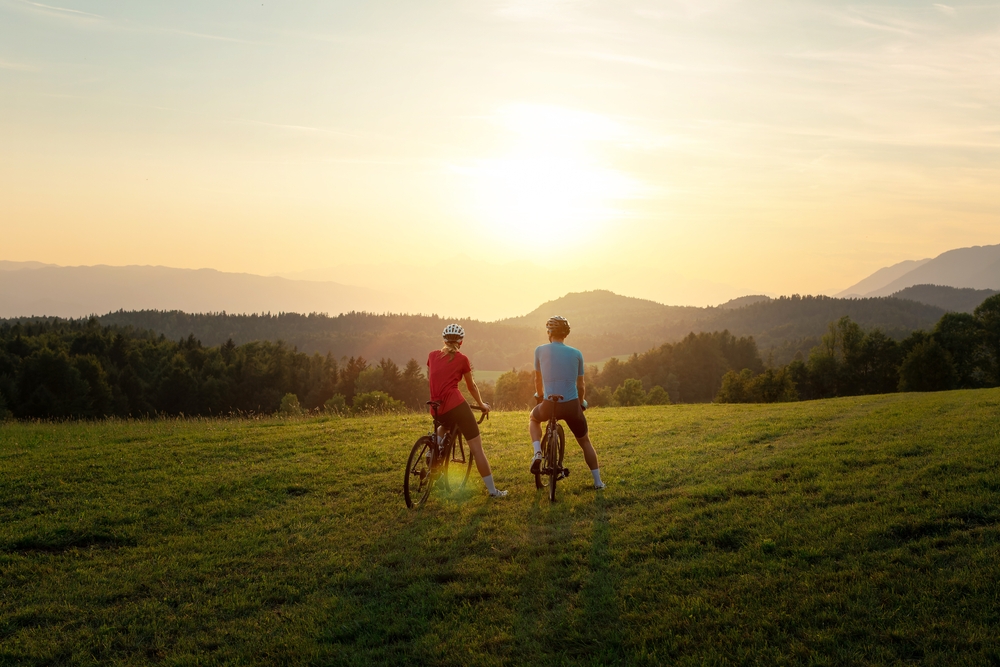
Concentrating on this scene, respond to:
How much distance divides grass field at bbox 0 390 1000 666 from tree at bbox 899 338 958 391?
56.6 metres

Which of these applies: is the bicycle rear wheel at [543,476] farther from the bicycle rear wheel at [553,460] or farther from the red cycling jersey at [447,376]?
the red cycling jersey at [447,376]

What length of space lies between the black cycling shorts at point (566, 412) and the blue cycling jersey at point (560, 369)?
0.11 meters

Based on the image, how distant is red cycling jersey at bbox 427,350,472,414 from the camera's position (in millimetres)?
9977

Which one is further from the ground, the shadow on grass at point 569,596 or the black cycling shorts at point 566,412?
the black cycling shorts at point 566,412

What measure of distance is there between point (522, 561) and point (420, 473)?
3164 mm

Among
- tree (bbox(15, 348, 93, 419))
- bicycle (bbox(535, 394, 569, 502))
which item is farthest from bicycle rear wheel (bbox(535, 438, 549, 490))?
tree (bbox(15, 348, 93, 419))

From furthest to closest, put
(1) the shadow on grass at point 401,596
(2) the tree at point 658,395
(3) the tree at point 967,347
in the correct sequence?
(2) the tree at point 658,395 → (3) the tree at point 967,347 → (1) the shadow on grass at point 401,596

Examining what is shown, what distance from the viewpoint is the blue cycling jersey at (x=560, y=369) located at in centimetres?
1006

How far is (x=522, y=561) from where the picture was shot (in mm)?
7340

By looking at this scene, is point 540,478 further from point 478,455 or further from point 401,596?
point 401,596

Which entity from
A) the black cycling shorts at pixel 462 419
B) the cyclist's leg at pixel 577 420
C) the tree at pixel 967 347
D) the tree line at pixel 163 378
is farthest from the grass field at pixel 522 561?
the tree at pixel 967 347

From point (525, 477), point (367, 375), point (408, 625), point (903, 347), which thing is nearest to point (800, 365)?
point (903, 347)

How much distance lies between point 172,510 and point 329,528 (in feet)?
9.73

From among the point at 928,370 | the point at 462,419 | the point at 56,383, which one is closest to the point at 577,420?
the point at 462,419
